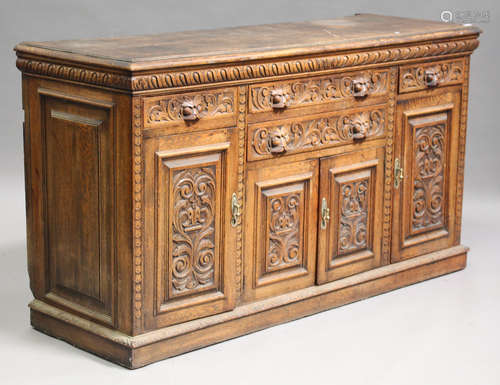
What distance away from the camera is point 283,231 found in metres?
4.61

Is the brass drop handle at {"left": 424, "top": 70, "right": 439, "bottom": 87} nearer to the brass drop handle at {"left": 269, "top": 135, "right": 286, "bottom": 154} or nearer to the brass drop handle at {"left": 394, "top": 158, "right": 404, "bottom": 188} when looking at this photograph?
the brass drop handle at {"left": 394, "top": 158, "right": 404, "bottom": 188}

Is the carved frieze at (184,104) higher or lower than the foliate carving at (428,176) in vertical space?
higher

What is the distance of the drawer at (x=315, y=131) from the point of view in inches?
175

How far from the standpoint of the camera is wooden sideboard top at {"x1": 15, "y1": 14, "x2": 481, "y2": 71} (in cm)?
410

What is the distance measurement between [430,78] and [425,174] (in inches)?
16.6

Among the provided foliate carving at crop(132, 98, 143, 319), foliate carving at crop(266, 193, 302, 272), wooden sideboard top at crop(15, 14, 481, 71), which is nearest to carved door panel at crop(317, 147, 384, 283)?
foliate carving at crop(266, 193, 302, 272)

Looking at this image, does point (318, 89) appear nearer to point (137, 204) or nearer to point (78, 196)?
point (137, 204)

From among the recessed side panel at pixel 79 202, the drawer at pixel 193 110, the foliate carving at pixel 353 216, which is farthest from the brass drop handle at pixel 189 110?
the foliate carving at pixel 353 216

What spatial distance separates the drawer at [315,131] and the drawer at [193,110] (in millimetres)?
146

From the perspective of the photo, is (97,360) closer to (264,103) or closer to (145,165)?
(145,165)

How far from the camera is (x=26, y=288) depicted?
5.00 meters

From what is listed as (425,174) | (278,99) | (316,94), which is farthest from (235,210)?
(425,174)

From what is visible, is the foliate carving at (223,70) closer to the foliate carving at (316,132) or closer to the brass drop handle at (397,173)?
the foliate carving at (316,132)

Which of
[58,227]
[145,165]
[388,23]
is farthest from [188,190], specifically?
[388,23]
